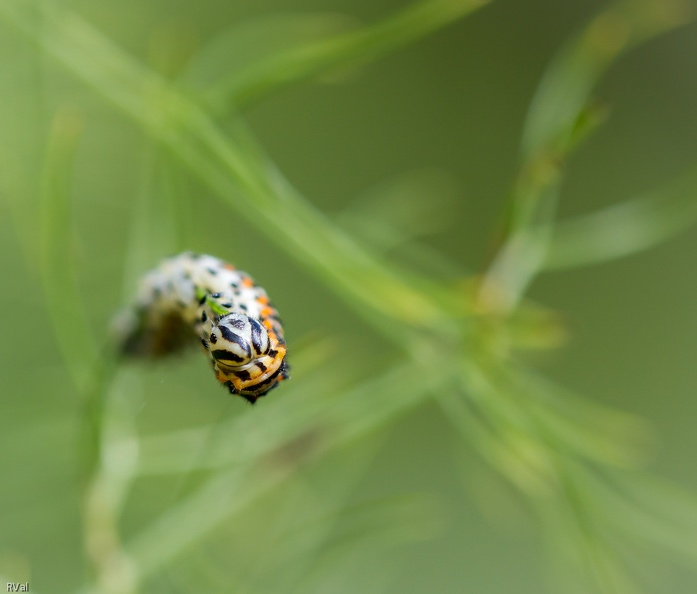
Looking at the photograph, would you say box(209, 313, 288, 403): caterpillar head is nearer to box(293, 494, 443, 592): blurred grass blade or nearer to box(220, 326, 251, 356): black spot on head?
box(220, 326, 251, 356): black spot on head

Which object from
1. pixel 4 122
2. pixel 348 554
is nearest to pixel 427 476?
pixel 348 554

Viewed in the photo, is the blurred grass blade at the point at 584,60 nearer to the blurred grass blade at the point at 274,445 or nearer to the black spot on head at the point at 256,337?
the blurred grass blade at the point at 274,445

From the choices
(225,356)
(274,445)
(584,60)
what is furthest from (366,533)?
(584,60)

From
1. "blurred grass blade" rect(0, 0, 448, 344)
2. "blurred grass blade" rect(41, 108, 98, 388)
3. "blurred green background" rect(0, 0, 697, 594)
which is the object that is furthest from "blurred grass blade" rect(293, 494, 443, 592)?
"blurred grass blade" rect(41, 108, 98, 388)

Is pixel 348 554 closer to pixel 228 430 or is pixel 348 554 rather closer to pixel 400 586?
pixel 228 430

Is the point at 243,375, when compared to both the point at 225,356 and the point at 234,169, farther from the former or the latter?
the point at 234,169

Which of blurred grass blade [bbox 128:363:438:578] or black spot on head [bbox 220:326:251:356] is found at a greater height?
blurred grass blade [bbox 128:363:438:578]
